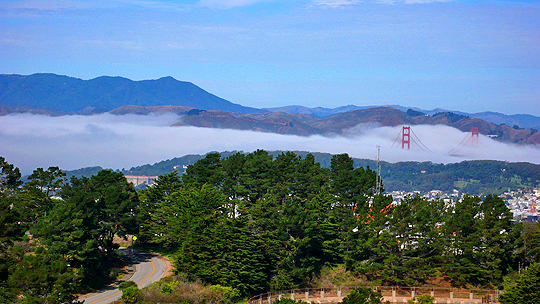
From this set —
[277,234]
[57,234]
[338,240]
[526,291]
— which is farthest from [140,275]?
[526,291]

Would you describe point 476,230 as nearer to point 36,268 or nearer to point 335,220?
point 335,220

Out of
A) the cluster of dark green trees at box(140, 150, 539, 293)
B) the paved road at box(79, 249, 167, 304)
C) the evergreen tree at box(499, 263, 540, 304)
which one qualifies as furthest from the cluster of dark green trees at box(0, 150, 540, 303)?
the evergreen tree at box(499, 263, 540, 304)

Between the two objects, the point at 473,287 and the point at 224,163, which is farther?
the point at 224,163

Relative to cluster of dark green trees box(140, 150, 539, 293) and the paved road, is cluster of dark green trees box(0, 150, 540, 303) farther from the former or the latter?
the paved road

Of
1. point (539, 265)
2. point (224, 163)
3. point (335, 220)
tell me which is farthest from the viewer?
point (224, 163)

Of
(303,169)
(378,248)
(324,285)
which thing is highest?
(303,169)

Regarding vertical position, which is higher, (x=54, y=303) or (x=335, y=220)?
(x=335, y=220)

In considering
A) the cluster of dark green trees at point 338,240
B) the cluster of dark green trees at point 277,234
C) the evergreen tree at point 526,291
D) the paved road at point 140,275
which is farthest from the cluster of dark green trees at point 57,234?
the evergreen tree at point 526,291

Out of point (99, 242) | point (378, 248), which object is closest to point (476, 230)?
point (378, 248)

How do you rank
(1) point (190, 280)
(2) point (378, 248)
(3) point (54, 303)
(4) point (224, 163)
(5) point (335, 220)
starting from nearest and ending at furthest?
(3) point (54, 303), (1) point (190, 280), (2) point (378, 248), (5) point (335, 220), (4) point (224, 163)
